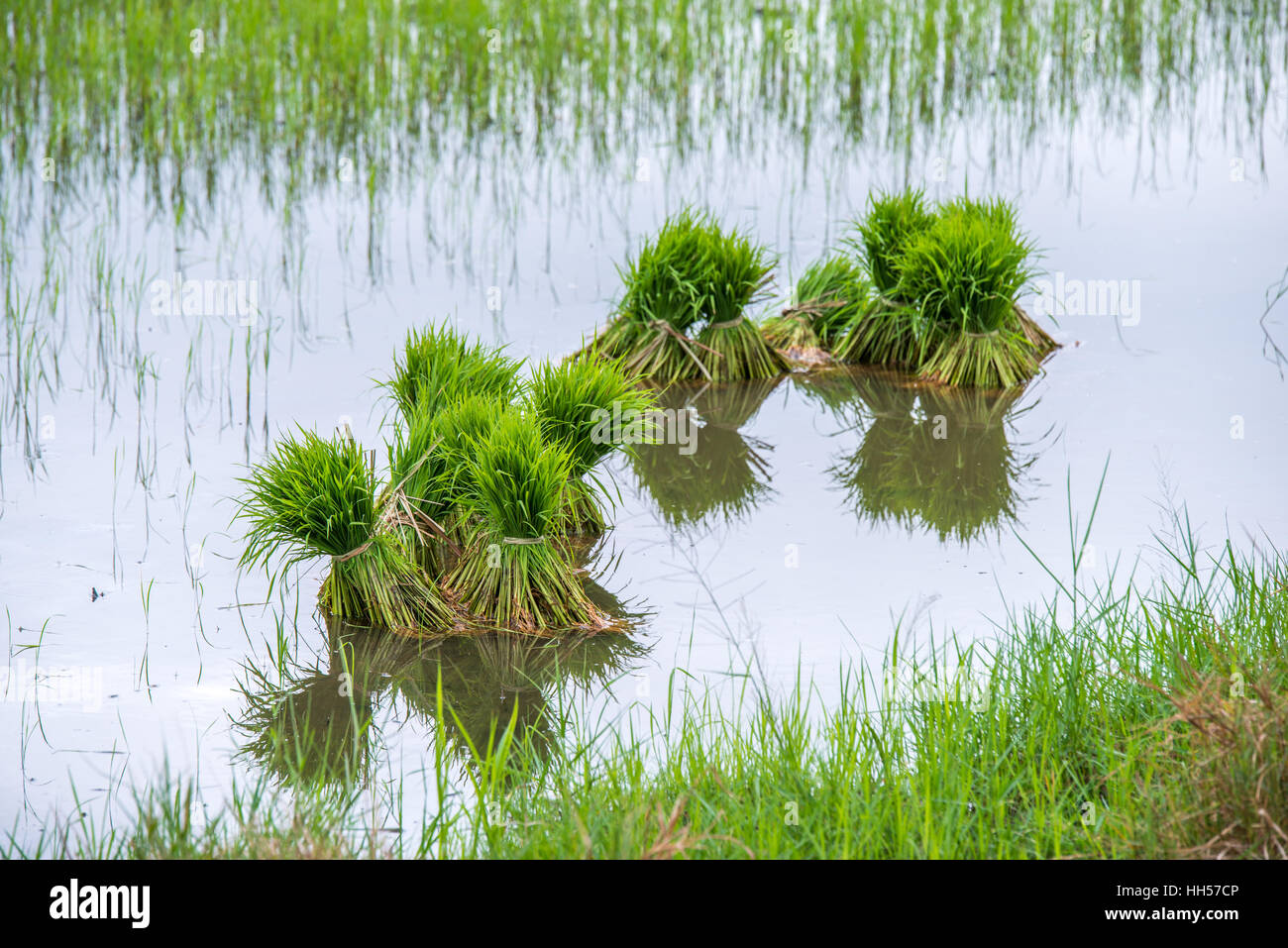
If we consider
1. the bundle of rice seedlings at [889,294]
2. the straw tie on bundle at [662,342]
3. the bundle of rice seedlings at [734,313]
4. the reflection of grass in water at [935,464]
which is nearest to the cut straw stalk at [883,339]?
the bundle of rice seedlings at [889,294]

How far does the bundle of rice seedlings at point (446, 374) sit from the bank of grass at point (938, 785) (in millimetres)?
1586

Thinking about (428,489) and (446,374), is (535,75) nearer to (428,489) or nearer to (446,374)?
(446,374)

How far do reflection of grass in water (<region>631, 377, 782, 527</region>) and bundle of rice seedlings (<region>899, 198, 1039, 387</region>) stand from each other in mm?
838

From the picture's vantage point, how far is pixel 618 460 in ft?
18.5

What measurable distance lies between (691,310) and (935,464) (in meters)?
1.45

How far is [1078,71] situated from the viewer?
33.1 feet

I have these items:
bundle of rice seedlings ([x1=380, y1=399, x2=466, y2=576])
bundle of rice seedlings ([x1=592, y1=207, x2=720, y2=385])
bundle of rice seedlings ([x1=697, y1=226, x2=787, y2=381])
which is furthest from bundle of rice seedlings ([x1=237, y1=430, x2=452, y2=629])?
bundle of rice seedlings ([x1=697, y1=226, x2=787, y2=381])

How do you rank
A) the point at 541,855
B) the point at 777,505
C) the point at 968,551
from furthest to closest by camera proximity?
1. the point at 777,505
2. the point at 968,551
3. the point at 541,855

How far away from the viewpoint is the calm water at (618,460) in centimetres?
386

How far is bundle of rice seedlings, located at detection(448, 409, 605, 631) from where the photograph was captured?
4043 millimetres

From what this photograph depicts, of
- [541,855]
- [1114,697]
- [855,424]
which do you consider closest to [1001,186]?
[855,424]

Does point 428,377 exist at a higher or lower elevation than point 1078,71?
lower
